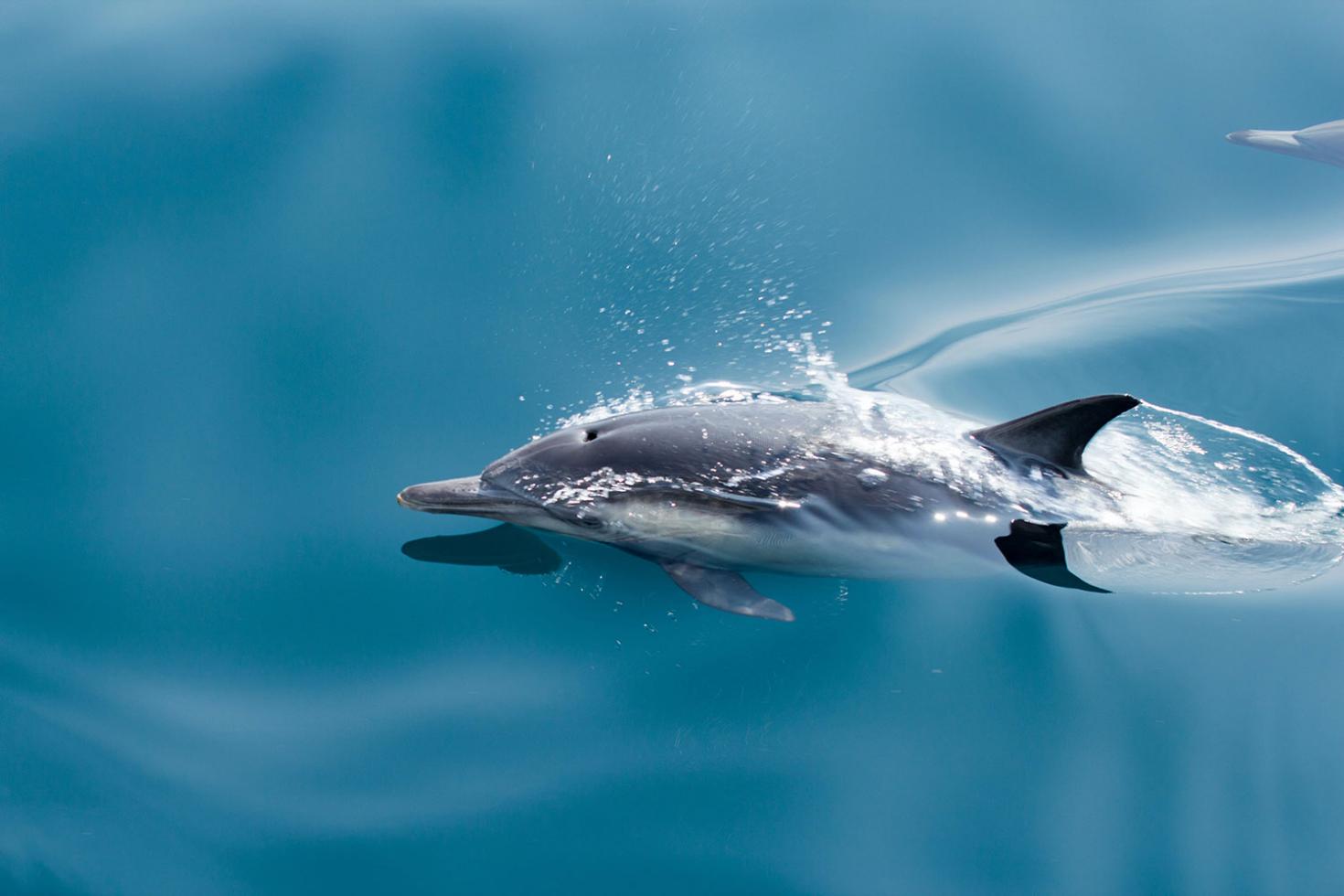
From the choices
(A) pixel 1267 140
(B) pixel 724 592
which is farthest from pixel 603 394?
(A) pixel 1267 140

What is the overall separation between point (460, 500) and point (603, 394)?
1.00 metres

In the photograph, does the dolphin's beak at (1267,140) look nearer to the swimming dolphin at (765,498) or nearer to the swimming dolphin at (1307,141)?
the swimming dolphin at (1307,141)

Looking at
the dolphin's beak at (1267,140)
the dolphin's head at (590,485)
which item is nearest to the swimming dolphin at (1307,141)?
the dolphin's beak at (1267,140)

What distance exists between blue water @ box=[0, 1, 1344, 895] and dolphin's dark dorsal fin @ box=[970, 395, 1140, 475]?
0.66 meters

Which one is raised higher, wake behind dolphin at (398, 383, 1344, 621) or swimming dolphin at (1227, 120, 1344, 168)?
swimming dolphin at (1227, 120, 1344, 168)

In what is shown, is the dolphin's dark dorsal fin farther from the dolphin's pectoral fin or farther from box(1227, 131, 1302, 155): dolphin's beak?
box(1227, 131, 1302, 155): dolphin's beak

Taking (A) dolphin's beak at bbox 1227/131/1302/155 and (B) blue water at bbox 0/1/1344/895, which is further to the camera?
(A) dolphin's beak at bbox 1227/131/1302/155

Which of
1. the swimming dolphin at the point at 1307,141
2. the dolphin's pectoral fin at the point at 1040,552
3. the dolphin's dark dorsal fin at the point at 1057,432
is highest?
the swimming dolphin at the point at 1307,141

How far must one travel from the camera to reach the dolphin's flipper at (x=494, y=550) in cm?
455

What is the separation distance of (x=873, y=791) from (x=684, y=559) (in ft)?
4.02

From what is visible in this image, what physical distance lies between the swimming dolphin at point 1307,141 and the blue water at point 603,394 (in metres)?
0.10

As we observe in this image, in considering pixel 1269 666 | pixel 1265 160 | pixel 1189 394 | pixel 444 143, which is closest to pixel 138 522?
pixel 444 143

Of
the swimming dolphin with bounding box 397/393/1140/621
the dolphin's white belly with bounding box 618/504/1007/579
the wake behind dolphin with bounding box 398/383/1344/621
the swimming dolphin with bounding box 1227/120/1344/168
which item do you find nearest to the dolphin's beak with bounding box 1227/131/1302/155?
the swimming dolphin with bounding box 1227/120/1344/168

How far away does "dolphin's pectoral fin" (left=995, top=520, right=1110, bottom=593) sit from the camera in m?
4.48
